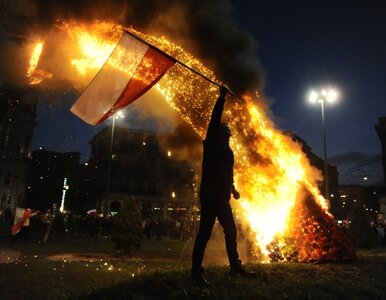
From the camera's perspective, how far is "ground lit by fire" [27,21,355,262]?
9680mm

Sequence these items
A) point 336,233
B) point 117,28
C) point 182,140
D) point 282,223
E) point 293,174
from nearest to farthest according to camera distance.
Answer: point 336,233 → point 282,223 → point 293,174 → point 117,28 → point 182,140

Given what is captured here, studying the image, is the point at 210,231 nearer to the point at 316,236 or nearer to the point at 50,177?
the point at 316,236

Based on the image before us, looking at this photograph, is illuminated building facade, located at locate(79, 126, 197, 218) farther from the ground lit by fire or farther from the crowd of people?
the ground lit by fire

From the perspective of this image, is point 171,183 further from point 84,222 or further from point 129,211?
point 129,211

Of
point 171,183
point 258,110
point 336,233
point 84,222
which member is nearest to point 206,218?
point 336,233

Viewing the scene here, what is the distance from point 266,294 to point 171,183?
54.6 meters

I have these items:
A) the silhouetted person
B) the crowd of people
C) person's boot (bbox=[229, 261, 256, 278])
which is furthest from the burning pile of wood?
the crowd of people

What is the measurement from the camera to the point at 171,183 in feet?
195

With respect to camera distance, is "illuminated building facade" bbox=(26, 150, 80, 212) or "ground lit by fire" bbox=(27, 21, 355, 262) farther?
"illuminated building facade" bbox=(26, 150, 80, 212)

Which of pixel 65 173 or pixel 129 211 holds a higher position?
pixel 65 173

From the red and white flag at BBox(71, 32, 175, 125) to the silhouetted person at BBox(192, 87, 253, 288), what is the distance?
2.64 m

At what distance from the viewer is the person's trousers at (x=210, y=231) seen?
530cm

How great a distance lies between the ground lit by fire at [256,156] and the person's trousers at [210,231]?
13.6ft

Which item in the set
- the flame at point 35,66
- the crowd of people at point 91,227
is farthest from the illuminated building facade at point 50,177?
the flame at point 35,66
